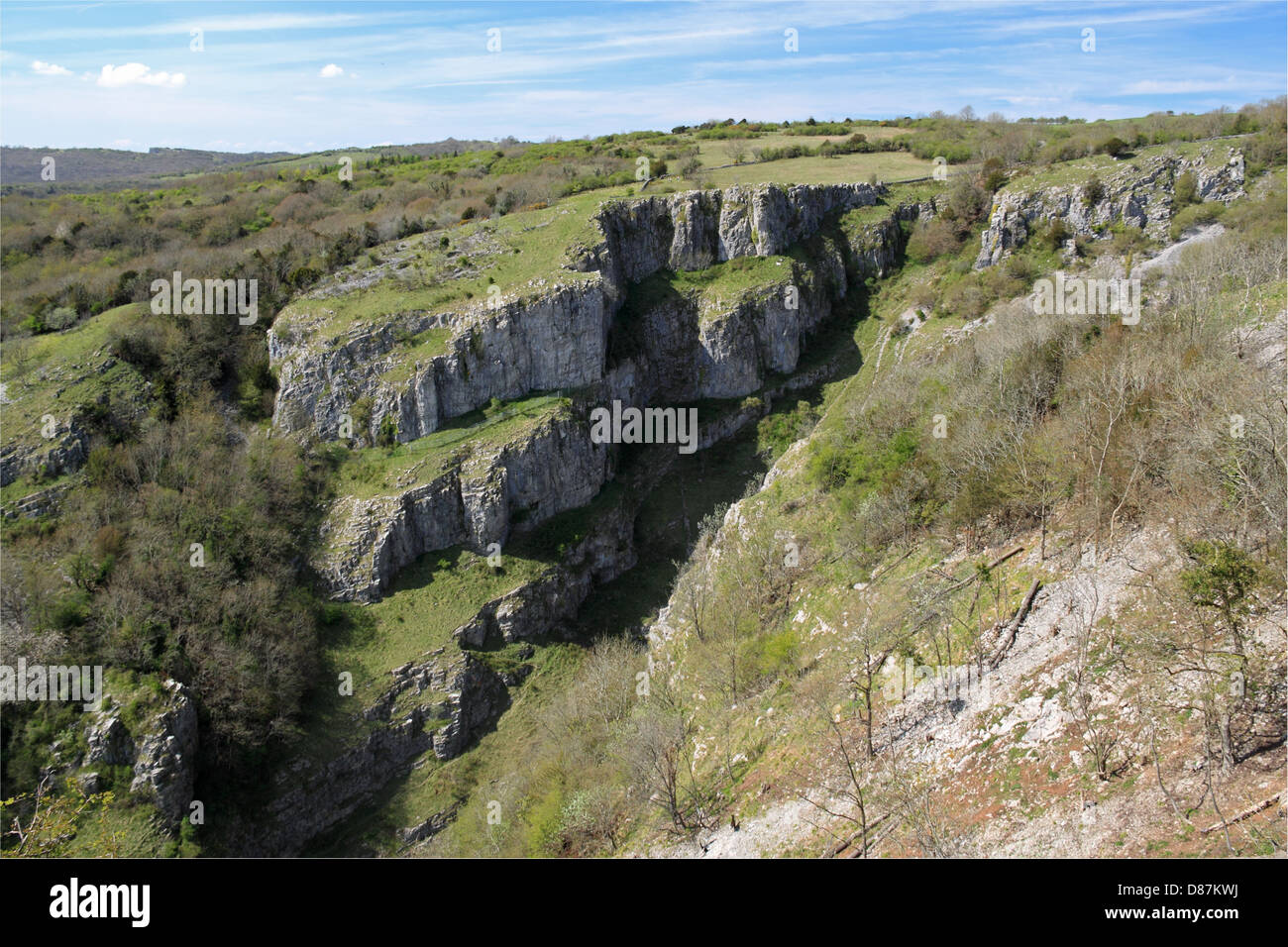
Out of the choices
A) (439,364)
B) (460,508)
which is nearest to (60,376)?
(439,364)

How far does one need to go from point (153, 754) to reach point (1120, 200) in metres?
49.2

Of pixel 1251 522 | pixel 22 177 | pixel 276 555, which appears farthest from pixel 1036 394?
pixel 22 177

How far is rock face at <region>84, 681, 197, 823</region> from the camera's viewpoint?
19109 mm

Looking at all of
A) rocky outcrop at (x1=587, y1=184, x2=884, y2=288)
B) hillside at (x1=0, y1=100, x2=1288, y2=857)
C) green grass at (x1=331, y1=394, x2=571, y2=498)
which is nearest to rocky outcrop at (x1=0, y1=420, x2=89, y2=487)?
hillside at (x1=0, y1=100, x2=1288, y2=857)

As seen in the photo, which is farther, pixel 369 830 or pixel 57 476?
pixel 57 476

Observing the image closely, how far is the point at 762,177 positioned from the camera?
45219 mm

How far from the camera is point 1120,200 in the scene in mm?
36688

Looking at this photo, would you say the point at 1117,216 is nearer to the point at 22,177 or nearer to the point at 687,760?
the point at 687,760

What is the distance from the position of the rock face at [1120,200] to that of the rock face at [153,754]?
42.9m

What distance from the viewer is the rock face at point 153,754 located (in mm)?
19109

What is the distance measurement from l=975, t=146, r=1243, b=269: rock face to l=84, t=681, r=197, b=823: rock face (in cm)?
4285

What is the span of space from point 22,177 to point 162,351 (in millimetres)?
74242

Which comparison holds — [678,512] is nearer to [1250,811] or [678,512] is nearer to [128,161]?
[1250,811]

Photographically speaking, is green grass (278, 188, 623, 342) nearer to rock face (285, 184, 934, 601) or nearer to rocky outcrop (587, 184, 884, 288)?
rock face (285, 184, 934, 601)
